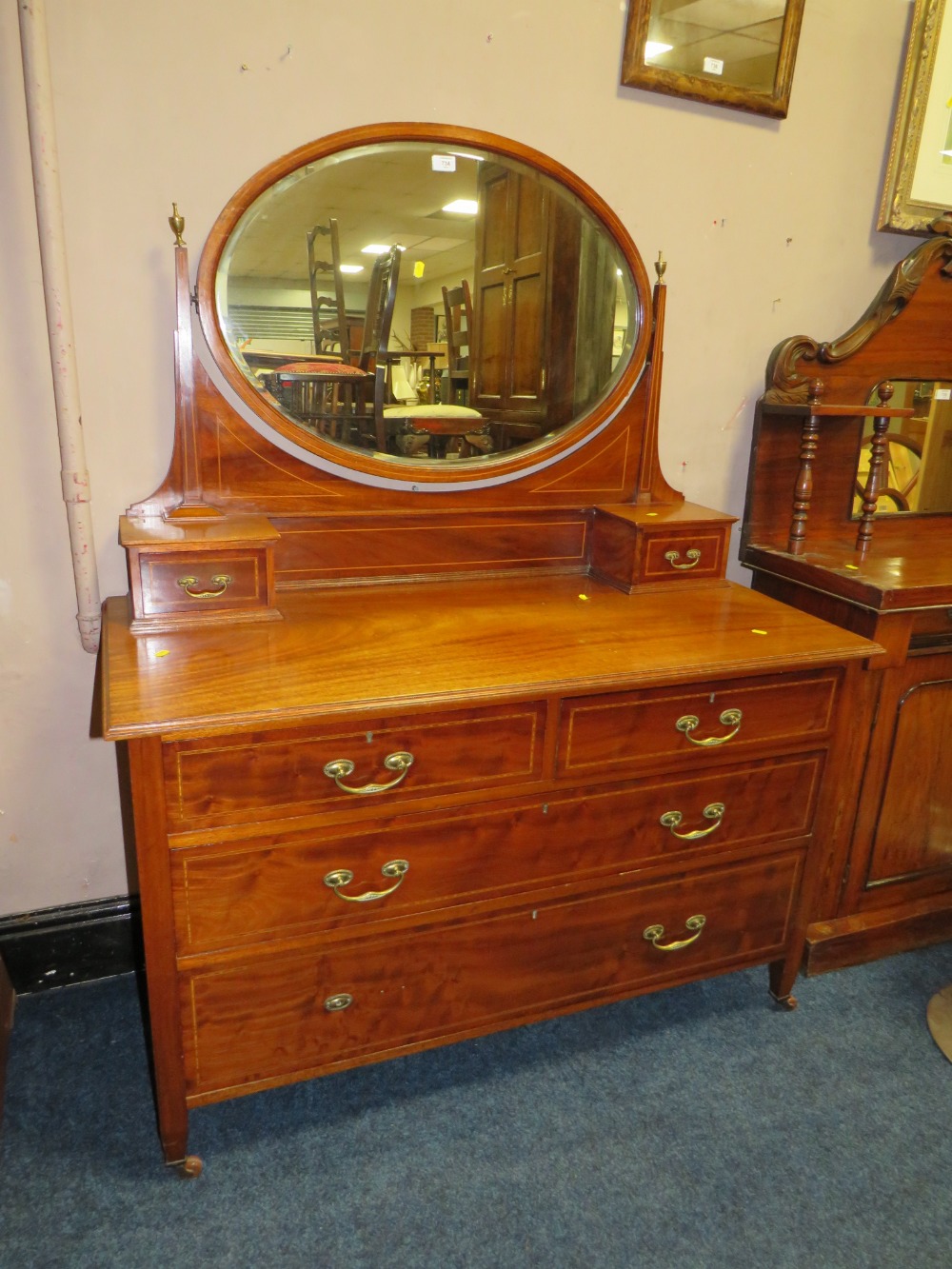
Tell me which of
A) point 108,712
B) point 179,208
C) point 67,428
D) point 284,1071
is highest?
point 179,208

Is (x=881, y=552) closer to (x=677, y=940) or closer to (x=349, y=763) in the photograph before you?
(x=677, y=940)

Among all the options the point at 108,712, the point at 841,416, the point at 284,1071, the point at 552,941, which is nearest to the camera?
the point at 108,712

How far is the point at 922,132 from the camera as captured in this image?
2.11 m

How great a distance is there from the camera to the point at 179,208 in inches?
63.1

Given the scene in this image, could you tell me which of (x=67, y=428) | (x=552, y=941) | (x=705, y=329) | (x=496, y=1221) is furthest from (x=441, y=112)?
(x=496, y=1221)

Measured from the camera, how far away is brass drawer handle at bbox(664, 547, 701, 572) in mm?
1908

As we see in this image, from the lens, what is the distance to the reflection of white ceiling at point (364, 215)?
1639 millimetres

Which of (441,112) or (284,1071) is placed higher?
(441,112)

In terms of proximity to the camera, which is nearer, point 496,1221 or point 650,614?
point 496,1221

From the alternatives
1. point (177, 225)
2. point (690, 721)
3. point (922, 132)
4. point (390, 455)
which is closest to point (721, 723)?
point (690, 721)

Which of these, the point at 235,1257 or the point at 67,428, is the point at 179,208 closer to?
the point at 67,428

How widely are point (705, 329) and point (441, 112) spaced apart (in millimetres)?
813

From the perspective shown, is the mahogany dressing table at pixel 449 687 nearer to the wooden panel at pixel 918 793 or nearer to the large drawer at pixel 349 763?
the large drawer at pixel 349 763

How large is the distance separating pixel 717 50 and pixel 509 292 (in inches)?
29.7
